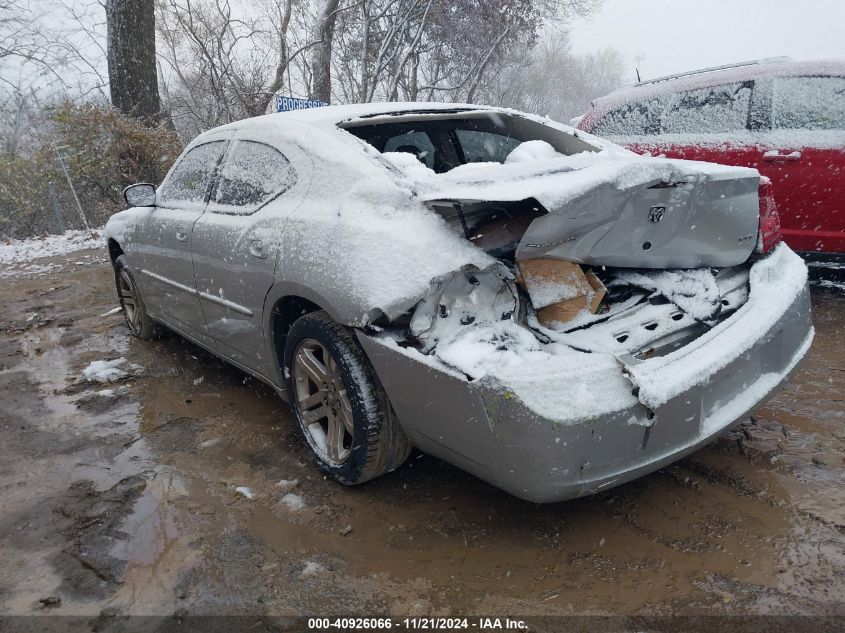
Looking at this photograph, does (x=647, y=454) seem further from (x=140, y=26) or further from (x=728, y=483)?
(x=140, y=26)

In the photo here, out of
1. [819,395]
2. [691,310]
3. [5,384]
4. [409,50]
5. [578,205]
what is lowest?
[819,395]

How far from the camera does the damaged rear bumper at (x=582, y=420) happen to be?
176 cm

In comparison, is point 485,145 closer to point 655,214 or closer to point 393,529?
point 655,214

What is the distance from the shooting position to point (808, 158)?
4.32 m

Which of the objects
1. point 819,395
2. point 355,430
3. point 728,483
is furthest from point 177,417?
point 819,395

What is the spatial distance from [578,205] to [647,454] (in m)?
0.82

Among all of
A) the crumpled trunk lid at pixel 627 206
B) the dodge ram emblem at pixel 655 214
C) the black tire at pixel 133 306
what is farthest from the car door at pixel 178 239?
the dodge ram emblem at pixel 655 214

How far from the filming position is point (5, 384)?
13.2ft

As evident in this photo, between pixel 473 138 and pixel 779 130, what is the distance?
106 inches

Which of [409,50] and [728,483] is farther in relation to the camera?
[409,50]

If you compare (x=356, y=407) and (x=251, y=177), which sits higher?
(x=251, y=177)

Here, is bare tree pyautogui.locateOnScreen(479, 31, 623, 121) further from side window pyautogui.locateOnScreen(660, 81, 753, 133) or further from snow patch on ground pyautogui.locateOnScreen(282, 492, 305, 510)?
snow patch on ground pyautogui.locateOnScreen(282, 492, 305, 510)

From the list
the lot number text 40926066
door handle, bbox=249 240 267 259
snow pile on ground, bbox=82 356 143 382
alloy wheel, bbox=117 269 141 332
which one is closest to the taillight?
the lot number text 40926066

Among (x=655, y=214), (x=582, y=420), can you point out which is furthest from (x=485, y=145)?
(x=582, y=420)
